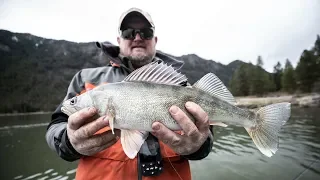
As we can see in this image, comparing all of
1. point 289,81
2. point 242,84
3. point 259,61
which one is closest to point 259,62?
point 259,61

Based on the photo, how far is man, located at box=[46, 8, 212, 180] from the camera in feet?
7.80

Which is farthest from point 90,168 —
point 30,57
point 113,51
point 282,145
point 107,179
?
point 30,57

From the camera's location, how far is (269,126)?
2.71 metres

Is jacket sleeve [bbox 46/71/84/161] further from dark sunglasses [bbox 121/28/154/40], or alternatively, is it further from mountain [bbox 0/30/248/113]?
mountain [bbox 0/30/248/113]

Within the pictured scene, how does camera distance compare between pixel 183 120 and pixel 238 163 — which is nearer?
pixel 183 120

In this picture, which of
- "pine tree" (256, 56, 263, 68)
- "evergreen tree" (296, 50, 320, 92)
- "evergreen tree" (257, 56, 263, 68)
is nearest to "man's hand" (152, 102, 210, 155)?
"evergreen tree" (296, 50, 320, 92)

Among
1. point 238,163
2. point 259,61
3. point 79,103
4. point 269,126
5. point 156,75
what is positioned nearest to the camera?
point 79,103

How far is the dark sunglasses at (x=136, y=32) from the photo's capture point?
4.05 metres

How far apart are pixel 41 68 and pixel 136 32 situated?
170m

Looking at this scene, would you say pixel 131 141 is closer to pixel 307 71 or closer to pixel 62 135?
pixel 62 135

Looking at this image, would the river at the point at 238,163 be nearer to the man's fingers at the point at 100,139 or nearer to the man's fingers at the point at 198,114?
A: the man's fingers at the point at 198,114

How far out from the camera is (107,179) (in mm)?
2803

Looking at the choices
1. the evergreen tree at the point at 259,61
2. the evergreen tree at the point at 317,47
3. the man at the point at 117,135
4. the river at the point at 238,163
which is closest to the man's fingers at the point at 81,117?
the man at the point at 117,135

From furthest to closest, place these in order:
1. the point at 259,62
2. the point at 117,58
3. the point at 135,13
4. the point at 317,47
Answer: the point at 259,62
the point at 317,47
the point at 135,13
the point at 117,58
